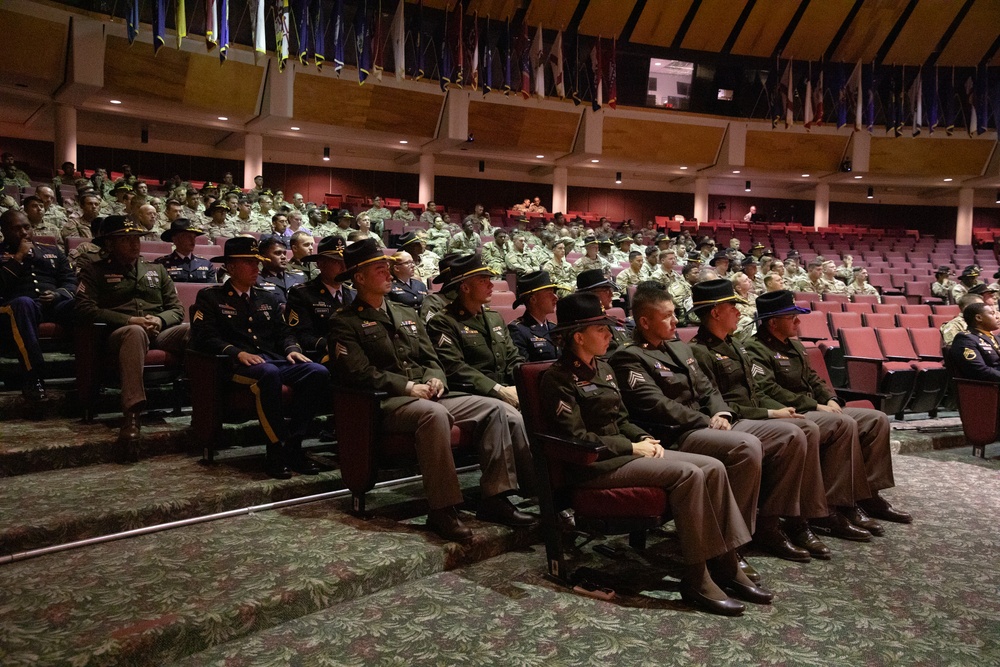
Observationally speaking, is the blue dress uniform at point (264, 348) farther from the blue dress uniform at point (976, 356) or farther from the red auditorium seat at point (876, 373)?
the blue dress uniform at point (976, 356)

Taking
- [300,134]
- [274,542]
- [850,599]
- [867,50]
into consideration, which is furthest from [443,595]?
[867,50]

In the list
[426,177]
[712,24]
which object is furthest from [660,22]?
[426,177]

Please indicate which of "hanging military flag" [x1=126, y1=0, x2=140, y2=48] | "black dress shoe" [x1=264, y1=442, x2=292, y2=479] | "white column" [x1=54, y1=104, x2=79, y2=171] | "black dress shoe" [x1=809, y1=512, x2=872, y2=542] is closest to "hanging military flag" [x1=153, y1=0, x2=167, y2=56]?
"hanging military flag" [x1=126, y1=0, x2=140, y2=48]

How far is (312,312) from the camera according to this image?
3.79m

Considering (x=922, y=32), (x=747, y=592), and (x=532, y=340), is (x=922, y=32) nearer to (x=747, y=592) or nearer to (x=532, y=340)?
(x=532, y=340)

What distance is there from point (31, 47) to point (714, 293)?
11.4 meters

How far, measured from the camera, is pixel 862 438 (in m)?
3.44

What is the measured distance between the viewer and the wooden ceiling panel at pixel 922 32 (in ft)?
55.0

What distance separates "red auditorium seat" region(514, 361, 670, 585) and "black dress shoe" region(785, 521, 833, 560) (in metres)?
0.84

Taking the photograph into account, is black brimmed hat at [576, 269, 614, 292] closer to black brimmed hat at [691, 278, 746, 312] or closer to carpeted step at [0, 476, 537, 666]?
black brimmed hat at [691, 278, 746, 312]

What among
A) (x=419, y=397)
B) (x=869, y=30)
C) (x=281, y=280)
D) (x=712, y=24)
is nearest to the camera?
(x=419, y=397)

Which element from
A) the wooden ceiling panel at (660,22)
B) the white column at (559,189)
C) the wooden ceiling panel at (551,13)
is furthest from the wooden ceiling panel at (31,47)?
the wooden ceiling panel at (660,22)

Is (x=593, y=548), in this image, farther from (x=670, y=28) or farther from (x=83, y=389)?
(x=670, y=28)

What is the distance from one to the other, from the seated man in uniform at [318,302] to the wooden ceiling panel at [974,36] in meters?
19.1
